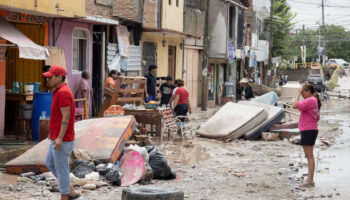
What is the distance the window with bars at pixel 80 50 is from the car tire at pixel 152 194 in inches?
408

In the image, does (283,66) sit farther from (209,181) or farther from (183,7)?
(209,181)

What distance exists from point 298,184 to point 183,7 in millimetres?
16130

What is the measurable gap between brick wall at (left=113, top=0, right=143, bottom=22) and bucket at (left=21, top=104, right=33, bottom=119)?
22.7ft

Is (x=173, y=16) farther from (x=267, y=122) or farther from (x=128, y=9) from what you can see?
(x=267, y=122)

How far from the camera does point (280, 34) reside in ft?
173

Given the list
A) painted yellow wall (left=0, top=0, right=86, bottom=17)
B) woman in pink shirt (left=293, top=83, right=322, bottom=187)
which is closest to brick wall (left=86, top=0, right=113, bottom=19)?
painted yellow wall (left=0, top=0, right=86, bottom=17)

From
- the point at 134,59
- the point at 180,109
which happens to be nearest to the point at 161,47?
the point at 134,59

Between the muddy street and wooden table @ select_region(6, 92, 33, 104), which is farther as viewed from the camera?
wooden table @ select_region(6, 92, 33, 104)

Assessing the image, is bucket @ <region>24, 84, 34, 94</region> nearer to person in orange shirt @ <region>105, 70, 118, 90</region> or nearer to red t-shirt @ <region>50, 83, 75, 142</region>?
person in orange shirt @ <region>105, 70, 118, 90</region>

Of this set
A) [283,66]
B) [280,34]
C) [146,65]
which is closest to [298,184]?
[146,65]

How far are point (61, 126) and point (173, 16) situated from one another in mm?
16800

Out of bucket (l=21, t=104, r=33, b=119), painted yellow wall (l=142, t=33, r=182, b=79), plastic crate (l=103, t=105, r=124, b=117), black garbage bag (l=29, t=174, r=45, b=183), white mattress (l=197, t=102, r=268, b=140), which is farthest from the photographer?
painted yellow wall (l=142, t=33, r=182, b=79)

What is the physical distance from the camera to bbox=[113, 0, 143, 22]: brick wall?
61.3 feet

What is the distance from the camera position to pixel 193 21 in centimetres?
2567
